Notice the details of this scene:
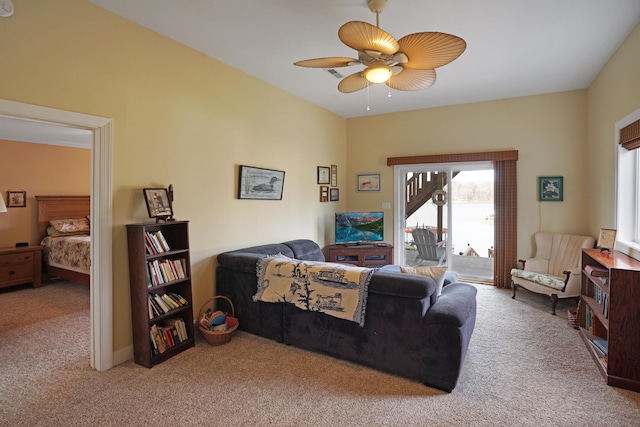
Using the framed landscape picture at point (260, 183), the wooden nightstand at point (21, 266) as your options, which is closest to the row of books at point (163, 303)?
the framed landscape picture at point (260, 183)

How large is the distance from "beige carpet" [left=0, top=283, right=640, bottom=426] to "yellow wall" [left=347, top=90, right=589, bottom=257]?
2086mm

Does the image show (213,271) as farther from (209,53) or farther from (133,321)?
(209,53)

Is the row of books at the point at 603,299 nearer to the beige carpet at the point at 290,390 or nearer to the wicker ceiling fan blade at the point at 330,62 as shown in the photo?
the beige carpet at the point at 290,390

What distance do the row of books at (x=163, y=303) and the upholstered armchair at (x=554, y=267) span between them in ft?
13.6

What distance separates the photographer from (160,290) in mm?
3033

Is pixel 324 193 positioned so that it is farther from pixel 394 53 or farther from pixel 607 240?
pixel 607 240

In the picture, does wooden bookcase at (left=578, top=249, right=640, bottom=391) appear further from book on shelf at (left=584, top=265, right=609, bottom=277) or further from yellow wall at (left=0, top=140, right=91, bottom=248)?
yellow wall at (left=0, top=140, right=91, bottom=248)

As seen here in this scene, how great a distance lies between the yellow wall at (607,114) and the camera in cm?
298

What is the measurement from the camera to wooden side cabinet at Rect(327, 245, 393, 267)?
5.22 metres

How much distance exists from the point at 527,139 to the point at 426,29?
2905 mm

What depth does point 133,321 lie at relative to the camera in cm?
282

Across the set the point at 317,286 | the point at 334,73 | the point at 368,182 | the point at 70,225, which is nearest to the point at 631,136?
the point at 334,73

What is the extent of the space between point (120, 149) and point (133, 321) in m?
1.46

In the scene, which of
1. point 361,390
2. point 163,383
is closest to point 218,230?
point 163,383
